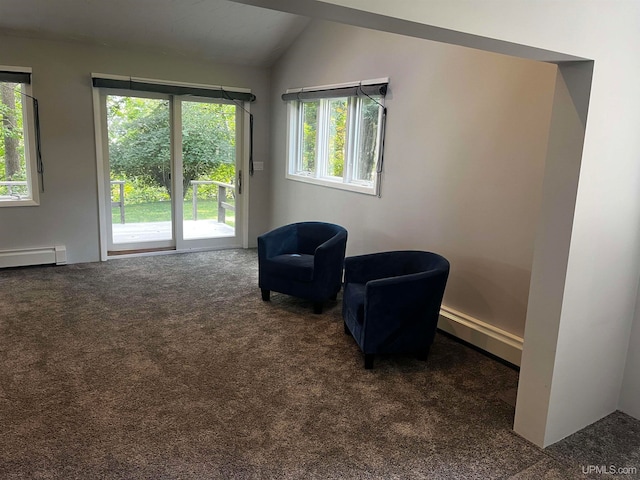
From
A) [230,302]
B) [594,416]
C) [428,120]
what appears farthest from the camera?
[230,302]

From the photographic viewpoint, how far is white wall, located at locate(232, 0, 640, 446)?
→ 176 centimetres

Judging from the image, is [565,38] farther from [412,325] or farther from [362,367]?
[362,367]

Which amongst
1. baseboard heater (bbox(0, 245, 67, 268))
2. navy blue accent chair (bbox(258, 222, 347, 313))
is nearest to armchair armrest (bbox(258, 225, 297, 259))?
navy blue accent chair (bbox(258, 222, 347, 313))

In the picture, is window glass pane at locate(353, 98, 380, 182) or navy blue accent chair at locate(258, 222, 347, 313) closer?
navy blue accent chair at locate(258, 222, 347, 313)

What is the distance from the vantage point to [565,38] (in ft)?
6.10

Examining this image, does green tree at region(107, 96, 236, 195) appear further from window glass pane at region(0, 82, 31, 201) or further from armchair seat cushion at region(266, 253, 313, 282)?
armchair seat cushion at region(266, 253, 313, 282)

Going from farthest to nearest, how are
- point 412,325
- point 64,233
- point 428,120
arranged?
point 64,233, point 428,120, point 412,325

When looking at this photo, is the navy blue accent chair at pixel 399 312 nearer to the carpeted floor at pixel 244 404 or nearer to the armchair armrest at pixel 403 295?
the armchair armrest at pixel 403 295

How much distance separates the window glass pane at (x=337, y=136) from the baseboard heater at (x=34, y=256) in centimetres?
307

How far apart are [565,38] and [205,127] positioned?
4.69 metres

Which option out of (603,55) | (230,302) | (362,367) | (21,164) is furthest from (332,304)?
(21,164)

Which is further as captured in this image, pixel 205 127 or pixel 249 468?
pixel 205 127

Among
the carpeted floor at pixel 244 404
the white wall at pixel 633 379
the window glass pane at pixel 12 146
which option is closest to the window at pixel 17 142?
the window glass pane at pixel 12 146

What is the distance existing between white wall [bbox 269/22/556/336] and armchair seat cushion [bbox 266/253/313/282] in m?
0.73
